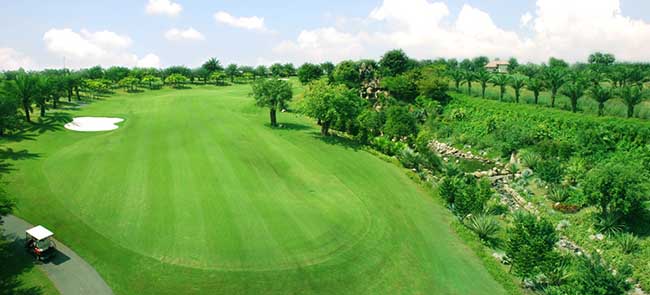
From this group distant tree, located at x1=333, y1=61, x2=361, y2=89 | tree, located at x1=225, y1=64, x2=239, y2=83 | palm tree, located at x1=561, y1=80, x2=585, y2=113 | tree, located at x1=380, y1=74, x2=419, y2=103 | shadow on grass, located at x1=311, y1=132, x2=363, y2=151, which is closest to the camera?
shadow on grass, located at x1=311, y1=132, x2=363, y2=151

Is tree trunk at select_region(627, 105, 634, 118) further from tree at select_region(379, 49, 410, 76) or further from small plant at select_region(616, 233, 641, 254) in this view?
tree at select_region(379, 49, 410, 76)

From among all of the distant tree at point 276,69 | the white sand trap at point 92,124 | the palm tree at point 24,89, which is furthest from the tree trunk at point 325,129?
the distant tree at point 276,69

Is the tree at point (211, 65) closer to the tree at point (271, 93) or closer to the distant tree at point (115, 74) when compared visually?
the distant tree at point (115, 74)

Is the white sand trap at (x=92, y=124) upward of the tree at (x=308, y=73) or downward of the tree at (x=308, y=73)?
downward

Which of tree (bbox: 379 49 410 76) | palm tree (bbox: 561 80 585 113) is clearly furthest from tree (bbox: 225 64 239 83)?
palm tree (bbox: 561 80 585 113)

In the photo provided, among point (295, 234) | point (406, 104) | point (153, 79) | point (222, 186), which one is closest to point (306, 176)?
point (222, 186)

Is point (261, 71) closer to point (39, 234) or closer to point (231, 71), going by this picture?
point (231, 71)

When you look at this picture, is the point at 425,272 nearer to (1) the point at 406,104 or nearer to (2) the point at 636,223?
(2) the point at 636,223
